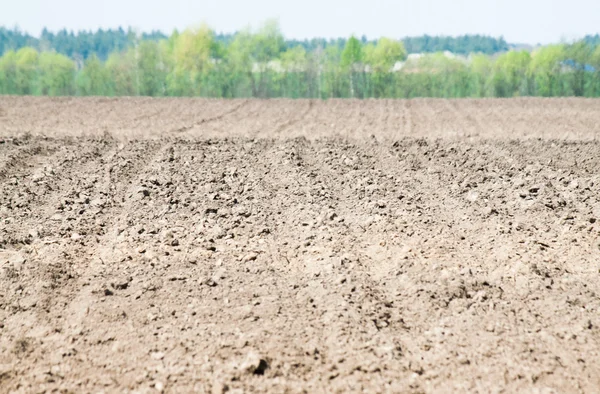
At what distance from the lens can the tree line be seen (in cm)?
4766

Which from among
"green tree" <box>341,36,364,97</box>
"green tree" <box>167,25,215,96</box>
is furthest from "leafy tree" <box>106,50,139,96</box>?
"green tree" <box>341,36,364,97</box>

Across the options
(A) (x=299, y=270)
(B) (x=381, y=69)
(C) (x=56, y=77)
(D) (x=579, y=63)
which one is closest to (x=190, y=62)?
(C) (x=56, y=77)

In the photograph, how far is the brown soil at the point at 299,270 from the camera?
11.7 feet

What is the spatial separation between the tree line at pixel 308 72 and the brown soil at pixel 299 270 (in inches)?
1527

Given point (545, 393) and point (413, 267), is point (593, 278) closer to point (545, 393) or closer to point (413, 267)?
point (413, 267)

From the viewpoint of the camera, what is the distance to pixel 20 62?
53875mm

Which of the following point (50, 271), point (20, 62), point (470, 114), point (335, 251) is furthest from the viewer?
point (20, 62)

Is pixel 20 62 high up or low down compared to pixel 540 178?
up

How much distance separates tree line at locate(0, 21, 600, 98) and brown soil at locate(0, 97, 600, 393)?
38.8 meters

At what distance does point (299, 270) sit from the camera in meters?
5.18

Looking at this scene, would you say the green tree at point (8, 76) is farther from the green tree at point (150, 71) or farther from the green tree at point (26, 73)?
Result: the green tree at point (150, 71)

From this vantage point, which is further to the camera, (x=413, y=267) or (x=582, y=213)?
(x=582, y=213)

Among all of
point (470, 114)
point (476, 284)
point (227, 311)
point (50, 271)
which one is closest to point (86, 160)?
point (50, 271)

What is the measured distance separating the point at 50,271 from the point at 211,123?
13659 mm
